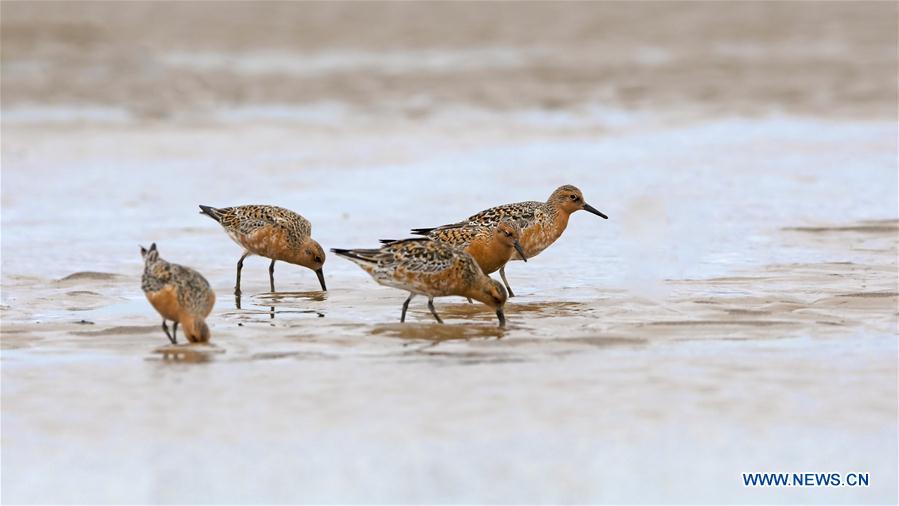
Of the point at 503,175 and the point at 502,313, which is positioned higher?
the point at 503,175

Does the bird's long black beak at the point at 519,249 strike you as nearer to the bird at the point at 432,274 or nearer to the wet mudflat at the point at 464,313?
the wet mudflat at the point at 464,313

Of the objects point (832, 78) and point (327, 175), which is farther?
point (832, 78)

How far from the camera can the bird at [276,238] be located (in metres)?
11.8

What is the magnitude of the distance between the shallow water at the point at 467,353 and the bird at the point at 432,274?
10.6 inches

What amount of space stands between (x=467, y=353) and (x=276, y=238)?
11.4 feet

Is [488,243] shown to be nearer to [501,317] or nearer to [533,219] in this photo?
[533,219]

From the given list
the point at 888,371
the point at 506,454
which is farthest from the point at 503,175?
the point at 506,454

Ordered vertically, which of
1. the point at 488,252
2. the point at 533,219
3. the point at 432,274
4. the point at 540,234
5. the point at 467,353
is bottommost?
the point at 467,353

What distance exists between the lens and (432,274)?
1020 cm

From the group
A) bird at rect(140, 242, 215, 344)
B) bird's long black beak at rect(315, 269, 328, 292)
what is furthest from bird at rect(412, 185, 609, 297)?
bird at rect(140, 242, 215, 344)

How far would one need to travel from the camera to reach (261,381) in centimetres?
814

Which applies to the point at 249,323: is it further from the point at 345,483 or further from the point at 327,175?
the point at 327,175

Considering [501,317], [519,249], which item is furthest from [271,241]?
[501,317]

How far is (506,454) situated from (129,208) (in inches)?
402
